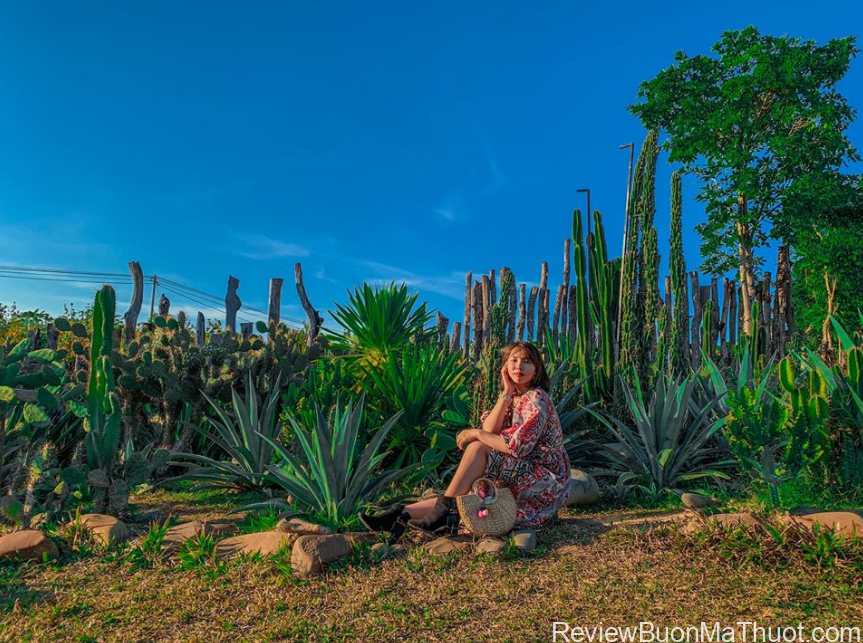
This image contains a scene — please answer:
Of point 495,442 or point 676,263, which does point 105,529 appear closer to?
point 495,442

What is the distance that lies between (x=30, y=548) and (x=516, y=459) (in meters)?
3.26

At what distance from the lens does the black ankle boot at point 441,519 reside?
3998 millimetres

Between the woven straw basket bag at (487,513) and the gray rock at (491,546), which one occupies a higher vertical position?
the woven straw basket bag at (487,513)

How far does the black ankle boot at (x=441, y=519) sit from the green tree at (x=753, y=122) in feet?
46.1

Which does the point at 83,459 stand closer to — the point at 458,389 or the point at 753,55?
the point at 458,389

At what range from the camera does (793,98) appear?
16.8 meters

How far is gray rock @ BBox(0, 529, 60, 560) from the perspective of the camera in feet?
13.7

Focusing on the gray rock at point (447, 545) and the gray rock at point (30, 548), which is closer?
the gray rock at point (447, 545)

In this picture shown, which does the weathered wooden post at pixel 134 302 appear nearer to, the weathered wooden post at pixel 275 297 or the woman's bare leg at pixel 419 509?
the weathered wooden post at pixel 275 297

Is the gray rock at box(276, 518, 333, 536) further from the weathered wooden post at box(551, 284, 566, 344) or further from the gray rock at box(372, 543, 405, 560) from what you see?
the weathered wooden post at box(551, 284, 566, 344)

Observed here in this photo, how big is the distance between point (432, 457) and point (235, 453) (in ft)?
6.21

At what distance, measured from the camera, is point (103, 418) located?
16.4ft

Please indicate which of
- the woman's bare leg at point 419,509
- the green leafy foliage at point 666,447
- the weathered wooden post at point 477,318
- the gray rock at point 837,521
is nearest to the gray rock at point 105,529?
the woman's bare leg at point 419,509

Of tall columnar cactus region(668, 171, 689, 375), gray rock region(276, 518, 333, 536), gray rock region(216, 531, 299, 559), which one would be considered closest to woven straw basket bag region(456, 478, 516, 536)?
gray rock region(276, 518, 333, 536)
